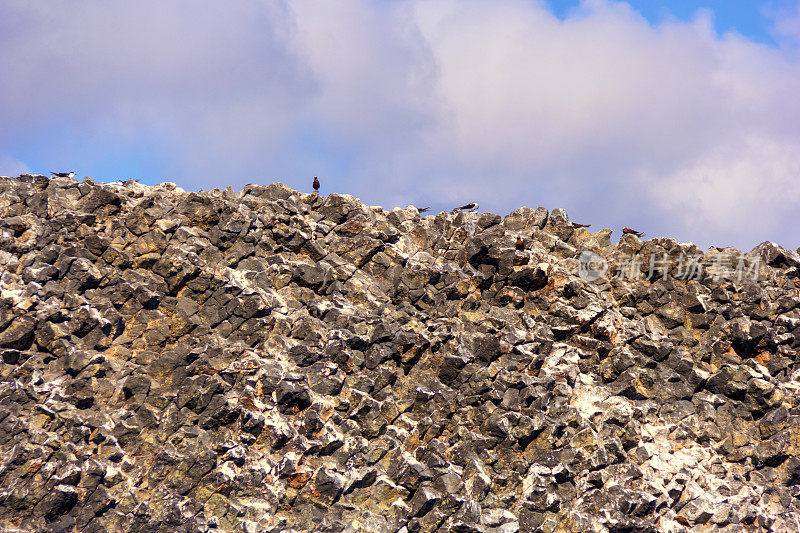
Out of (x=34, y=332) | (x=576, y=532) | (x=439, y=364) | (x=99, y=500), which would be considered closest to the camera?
(x=99, y=500)

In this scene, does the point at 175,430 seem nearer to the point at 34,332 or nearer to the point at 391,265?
the point at 34,332

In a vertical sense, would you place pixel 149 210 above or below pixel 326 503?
above

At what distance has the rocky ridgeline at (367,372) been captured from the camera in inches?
1060

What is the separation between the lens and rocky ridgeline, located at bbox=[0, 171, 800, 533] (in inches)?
1060

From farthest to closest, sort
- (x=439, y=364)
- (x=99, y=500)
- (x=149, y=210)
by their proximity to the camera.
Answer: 1. (x=149, y=210)
2. (x=439, y=364)
3. (x=99, y=500)

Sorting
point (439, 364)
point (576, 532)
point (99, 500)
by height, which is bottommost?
point (99, 500)

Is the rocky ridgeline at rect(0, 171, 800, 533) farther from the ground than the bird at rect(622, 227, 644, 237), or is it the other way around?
the bird at rect(622, 227, 644, 237)

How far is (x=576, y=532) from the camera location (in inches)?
1086

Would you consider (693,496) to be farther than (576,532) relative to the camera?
Yes

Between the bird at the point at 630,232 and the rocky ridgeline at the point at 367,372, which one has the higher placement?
the bird at the point at 630,232

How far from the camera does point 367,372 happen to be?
1224 inches

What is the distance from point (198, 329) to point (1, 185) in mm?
14748

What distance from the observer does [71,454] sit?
26375 mm

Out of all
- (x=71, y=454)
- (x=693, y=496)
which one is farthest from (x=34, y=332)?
(x=693, y=496)
